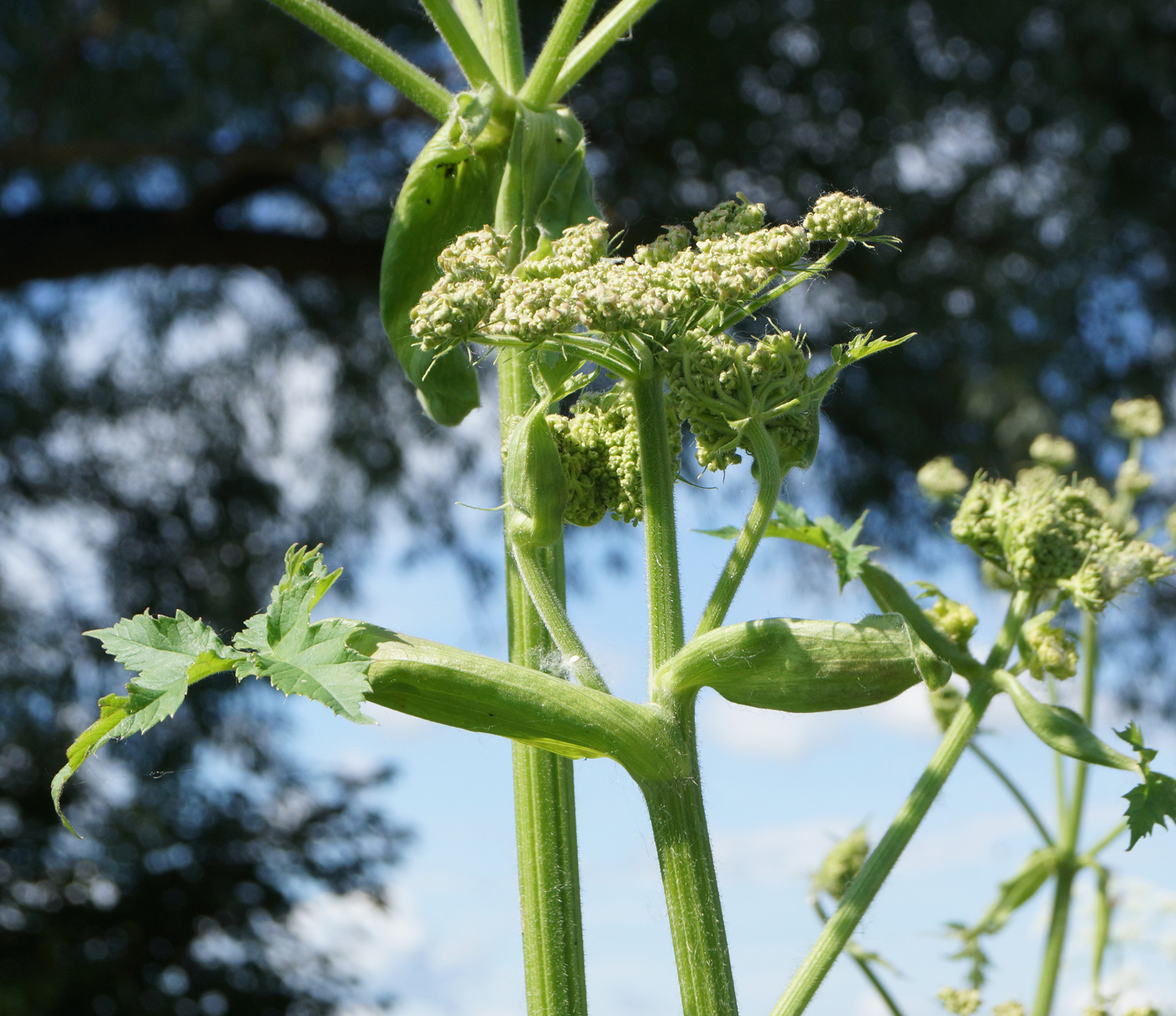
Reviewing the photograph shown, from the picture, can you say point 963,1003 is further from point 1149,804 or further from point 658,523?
point 658,523

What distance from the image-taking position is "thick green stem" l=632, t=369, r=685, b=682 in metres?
0.74

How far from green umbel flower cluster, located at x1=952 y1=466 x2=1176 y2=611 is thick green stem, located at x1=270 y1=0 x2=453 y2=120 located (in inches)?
21.1

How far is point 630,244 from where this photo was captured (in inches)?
203

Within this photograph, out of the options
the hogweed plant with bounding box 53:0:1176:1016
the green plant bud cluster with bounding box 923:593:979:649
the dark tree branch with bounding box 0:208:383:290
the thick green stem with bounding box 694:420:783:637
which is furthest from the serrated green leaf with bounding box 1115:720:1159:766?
the dark tree branch with bounding box 0:208:383:290

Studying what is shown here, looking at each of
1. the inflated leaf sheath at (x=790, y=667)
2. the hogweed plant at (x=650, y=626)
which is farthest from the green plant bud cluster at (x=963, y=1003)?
the inflated leaf sheath at (x=790, y=667)

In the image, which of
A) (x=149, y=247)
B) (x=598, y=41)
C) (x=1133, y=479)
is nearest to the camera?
(x=598, y=41)

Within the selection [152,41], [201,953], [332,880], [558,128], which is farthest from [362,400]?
[558,128]

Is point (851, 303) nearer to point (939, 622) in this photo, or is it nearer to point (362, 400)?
point (362, 400)

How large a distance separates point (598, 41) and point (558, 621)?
0.50m

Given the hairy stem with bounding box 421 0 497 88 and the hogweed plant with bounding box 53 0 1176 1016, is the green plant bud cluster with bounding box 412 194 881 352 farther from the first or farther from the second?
the hairy stem with bounding box 421 0 497 88

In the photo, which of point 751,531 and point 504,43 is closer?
point 751,531

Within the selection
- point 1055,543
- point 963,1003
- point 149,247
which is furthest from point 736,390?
point 149,247

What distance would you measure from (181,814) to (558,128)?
5647 millimetres

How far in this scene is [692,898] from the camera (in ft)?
2.35
